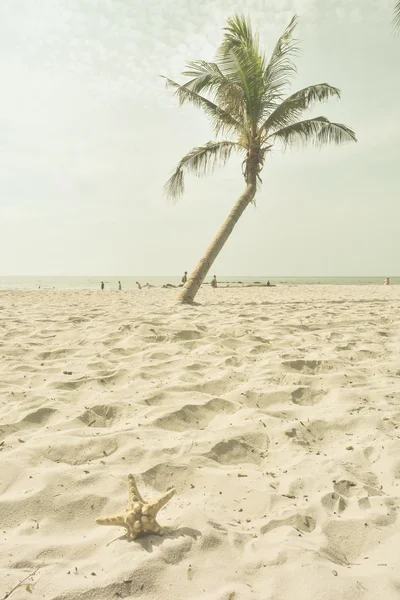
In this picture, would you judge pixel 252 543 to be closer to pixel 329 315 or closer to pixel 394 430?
pixel 394 430

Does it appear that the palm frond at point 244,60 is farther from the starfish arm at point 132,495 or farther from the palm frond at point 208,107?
the starfish arm at point 132,495

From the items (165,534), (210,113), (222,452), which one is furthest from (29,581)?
(210,113)

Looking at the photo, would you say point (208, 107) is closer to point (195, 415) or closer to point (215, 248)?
point (215, 248)

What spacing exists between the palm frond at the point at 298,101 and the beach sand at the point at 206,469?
870cm

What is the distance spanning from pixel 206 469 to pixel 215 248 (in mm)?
7962

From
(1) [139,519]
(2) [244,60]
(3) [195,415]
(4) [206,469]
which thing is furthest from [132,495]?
(2) [244,60]

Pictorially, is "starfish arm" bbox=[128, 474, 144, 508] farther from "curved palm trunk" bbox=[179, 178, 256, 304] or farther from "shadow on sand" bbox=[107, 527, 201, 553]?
"curved palm trunk" bbox=[179, 178, 256, 304]

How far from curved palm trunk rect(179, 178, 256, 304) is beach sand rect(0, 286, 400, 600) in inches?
197

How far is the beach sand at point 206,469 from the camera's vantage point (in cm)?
136

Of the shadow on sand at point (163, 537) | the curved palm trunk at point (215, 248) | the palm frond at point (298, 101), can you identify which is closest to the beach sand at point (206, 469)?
the shadow on sand at point (163, 537)

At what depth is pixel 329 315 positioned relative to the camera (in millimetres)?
6520

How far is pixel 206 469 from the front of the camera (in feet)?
6.69

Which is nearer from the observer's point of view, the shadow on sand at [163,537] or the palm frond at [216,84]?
the shadow on sand at [163,537]

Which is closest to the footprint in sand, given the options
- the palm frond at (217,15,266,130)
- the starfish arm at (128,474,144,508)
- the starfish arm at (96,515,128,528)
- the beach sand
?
the beach sand
